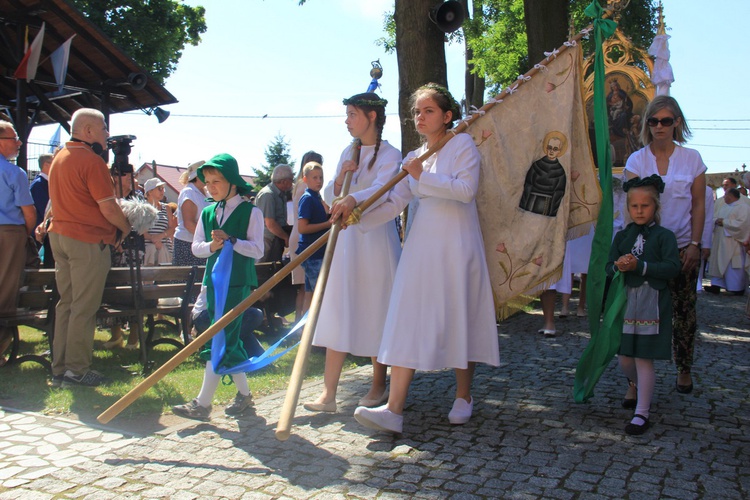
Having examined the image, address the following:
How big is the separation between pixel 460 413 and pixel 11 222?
4.34 meters

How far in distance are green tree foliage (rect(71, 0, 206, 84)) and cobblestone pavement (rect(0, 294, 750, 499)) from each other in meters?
21.5

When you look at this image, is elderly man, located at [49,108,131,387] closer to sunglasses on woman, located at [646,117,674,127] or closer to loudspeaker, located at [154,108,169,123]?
sunglasses on woman, located at [646,117,674,127]

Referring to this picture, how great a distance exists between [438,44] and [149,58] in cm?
2030

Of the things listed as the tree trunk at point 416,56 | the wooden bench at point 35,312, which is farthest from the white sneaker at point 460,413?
the tree trunk at point 416,56

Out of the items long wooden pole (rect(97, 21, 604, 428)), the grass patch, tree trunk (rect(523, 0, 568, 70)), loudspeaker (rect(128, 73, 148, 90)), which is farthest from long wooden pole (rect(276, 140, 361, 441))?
loudspeaker (rect(128, 73, 148, 90))

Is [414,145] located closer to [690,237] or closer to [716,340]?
[690,237]

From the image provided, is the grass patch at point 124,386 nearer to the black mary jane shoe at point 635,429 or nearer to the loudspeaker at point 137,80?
the black mary jane shoe at point 635,429

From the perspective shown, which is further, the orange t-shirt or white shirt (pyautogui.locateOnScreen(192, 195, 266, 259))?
the orange t-shirt

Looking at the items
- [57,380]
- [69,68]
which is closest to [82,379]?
[57,380]

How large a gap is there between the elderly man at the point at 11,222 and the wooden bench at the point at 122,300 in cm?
10

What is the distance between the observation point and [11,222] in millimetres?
6270

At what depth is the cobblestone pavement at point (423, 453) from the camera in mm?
3389

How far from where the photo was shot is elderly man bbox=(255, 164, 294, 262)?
8.59m

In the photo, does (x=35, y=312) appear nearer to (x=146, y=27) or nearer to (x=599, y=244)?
(x=599, y=244)
